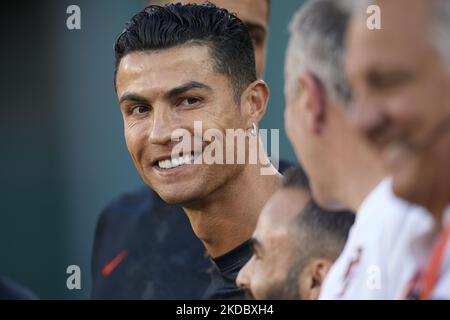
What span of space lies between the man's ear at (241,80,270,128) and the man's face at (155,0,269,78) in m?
0.03

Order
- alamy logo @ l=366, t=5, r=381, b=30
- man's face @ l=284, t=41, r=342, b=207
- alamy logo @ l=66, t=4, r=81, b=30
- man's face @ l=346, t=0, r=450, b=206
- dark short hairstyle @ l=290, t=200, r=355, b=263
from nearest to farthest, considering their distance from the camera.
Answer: man's face @ l=346, t=0, r=450, b=206, alamy logo @ l=366, t=5, r=381, b=30, man's face @ l=284, t=41, r=342, b=207, dark short hairstyle @ l=290, t=200, r=355, b=263, alamy logo @ l=66, t=4, r=81, b=30

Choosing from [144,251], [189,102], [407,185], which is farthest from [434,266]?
[144,251]

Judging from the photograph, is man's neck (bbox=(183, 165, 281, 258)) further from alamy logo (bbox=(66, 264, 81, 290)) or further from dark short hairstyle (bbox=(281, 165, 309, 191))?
alamy logo (bbox=(66, 264, 81, 290))

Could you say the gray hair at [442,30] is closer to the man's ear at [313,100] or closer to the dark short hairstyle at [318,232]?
the man's ear at [313,100]

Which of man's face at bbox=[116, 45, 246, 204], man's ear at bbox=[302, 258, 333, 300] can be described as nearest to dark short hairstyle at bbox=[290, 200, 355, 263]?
man's ear at bbox=[302, 258, 333, 300]

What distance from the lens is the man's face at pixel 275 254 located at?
7.64 feet

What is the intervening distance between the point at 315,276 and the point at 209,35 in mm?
668

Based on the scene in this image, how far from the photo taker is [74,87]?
2848mm

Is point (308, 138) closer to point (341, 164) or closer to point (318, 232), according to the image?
point (341, 164)

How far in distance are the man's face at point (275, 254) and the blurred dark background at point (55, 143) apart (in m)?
0.57

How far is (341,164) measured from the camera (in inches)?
84.2

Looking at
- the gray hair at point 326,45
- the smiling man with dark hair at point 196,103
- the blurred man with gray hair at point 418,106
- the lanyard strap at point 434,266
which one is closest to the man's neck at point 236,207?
the smiling man with dark hair at point 196,103

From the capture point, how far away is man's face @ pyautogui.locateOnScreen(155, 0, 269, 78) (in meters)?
2.48

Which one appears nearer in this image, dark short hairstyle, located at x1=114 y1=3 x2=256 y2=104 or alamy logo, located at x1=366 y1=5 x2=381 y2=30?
alamy logo, located at x1=366 y1=5 x2=381 y2=30
